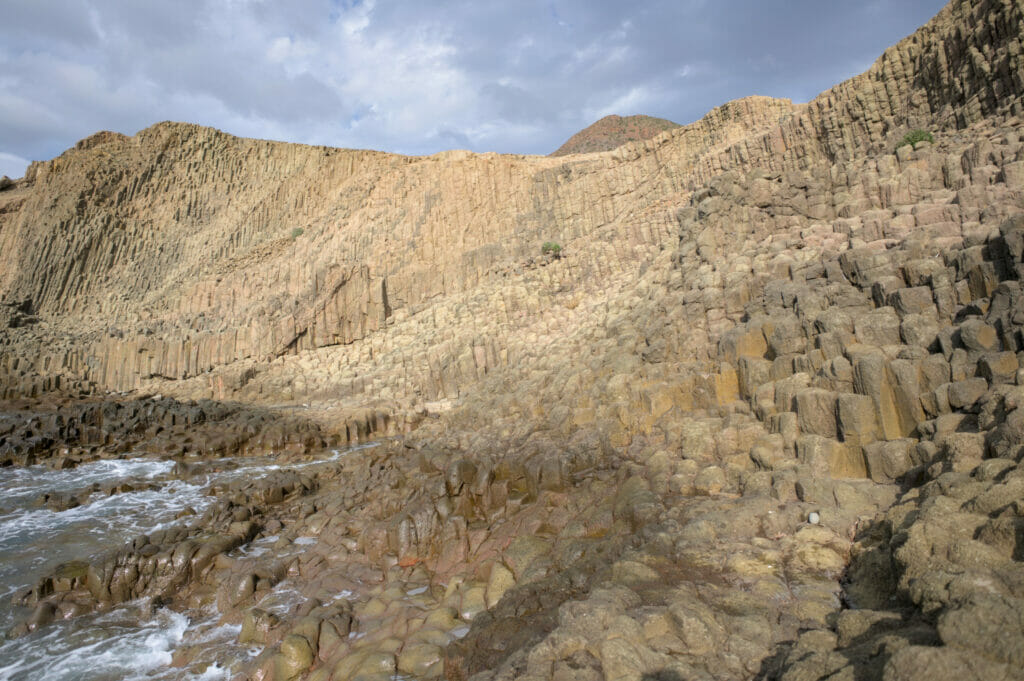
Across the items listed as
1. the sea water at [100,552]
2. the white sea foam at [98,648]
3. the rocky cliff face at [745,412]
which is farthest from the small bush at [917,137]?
the white sea foam at [98,648]

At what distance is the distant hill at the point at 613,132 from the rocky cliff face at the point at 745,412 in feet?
122

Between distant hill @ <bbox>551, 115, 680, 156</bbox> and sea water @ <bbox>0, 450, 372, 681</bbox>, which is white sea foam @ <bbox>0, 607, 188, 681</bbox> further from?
distant hill @ <bbox>551, 115, 680, 156</bbox>

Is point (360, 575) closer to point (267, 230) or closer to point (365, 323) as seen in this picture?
point (365, 323)

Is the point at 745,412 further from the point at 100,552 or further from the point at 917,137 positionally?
the point at 100,552

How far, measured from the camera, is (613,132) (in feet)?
199

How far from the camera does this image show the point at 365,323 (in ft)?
82.8

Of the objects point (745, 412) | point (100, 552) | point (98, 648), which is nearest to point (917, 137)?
point (745, 412)

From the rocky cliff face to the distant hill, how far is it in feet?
122

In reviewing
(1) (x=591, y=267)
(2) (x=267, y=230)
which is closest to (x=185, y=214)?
(2) (x=267, y=230)

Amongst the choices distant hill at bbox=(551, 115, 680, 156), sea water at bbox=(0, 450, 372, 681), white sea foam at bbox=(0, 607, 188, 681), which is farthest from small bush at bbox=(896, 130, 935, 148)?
distant hill at bbox=(551, 115, 680, 156)

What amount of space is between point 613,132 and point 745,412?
5837 centimetres

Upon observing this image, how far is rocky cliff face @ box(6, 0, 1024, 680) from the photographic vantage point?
3.85m

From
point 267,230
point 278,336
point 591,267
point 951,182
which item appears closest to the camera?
point 951,182

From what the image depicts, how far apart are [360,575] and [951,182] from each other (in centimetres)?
986
